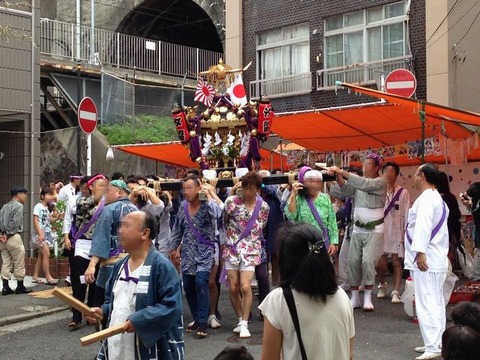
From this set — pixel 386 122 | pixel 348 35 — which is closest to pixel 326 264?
→ pixel 386 122

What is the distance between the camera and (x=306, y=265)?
11.8 feet

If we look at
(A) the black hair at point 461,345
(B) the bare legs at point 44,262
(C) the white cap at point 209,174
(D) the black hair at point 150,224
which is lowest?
(B) the bare legs at point 44,262

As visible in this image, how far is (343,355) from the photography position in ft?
12.2

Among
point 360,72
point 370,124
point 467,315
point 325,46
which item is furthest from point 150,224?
point 325,46

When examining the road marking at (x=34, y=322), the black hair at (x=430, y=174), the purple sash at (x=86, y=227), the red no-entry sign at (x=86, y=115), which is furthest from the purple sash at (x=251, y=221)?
the red no-entry sign at (x=86, y=115)

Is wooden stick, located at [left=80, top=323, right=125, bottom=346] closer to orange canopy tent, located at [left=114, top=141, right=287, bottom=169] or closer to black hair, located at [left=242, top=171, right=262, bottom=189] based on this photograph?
black hair, located at [left=242, top=171, right=262, bottom=189]

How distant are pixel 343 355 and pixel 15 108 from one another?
39.4ft

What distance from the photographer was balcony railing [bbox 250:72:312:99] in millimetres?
20172

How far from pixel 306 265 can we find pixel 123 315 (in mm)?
1601

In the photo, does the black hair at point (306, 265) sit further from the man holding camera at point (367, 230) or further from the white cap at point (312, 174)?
the man holding camera at point (367, 230)

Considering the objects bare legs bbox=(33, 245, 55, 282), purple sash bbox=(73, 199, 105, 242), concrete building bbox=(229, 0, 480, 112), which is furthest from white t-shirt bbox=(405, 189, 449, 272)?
concrete building bbox=(229, 0, 480, 112)

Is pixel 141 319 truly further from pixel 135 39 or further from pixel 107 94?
pixel 135 39

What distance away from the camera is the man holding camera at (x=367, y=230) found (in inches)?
357

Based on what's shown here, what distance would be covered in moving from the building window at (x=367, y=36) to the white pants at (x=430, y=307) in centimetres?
1172
